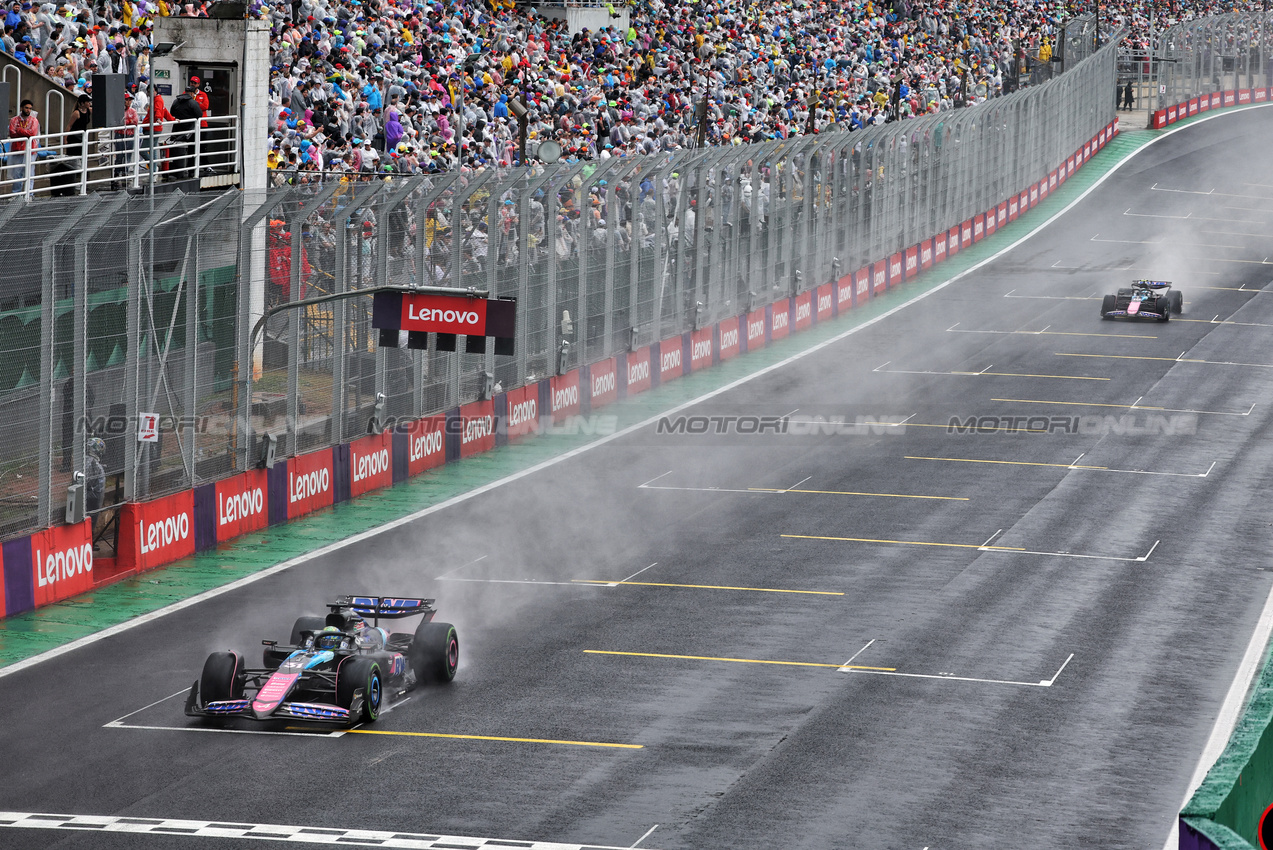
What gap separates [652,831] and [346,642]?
376cm

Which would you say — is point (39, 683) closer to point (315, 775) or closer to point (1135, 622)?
point (315, 775)

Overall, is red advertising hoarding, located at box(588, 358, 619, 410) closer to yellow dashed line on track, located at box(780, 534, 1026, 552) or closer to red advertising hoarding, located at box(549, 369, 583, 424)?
red advertising hoarding, located at box(549, 369, 583, 424)

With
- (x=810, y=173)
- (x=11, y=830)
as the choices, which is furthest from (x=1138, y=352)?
(x=11, y=830)

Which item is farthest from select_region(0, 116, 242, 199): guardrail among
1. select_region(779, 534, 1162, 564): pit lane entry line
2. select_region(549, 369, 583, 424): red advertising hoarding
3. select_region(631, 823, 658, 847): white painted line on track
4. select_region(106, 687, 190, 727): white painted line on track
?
select_region(631, 823, 658, 847): white painted line on track

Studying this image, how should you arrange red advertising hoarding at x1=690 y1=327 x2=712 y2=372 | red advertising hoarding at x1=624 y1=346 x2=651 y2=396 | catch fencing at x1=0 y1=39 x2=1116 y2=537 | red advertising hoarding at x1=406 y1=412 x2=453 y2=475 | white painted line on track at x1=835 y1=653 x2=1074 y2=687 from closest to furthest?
white painted line on track at x1=835 y1=653 x2=1074 y2=687
catch fencing at x1=0 y1=39 x2=1116 y2=537
red advertising hoarding at x1=406 y1=412 x2=453 y2=475
red advertising hoarding at x1=624 y1=346 x2=651 y2=396
red advertising hoarding at x1=690 y1=327 x2=712 y2=372

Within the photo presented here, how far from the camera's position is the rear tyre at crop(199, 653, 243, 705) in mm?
14461

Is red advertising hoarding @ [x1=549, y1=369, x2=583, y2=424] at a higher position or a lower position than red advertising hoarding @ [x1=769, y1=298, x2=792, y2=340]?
lower

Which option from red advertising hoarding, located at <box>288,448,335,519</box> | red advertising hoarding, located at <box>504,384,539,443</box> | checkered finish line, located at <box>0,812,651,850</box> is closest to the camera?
checkered finish line, located at <box>0,812,651,850</box>

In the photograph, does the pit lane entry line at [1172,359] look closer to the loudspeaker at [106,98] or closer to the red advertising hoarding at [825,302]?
the red advertising hoarding at [825,302]

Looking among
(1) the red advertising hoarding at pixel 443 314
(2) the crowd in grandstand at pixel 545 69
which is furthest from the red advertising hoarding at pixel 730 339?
(1) the red advertising hoarding at pixel 443 314

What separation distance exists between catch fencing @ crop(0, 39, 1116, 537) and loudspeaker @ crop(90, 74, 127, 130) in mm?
3027

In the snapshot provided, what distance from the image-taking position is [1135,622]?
1839cm

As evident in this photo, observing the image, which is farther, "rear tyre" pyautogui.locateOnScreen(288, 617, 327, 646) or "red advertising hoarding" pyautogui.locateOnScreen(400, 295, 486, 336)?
"red advertising hoarding" pyautogui.locateOnScreen(400, 295, 486, 336)

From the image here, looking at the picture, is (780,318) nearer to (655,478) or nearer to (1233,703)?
(655,478)
